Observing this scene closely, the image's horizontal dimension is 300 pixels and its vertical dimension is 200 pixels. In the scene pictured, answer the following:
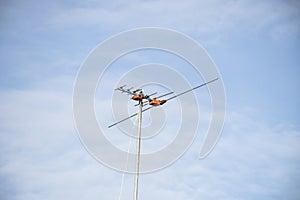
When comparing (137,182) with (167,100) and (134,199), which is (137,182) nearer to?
(134,199)

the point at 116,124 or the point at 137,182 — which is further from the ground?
the point at 116,124

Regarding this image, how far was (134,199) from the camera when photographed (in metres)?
39.0

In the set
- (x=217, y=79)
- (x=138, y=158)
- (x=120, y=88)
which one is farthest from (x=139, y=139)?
(x=217, y=79)

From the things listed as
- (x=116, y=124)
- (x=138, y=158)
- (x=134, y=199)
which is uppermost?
(x=116, y=124)

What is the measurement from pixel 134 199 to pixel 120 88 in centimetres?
898

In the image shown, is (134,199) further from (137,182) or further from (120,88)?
(120,88)

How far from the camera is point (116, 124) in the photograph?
43.7 metres

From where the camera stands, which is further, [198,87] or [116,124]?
[116,124]

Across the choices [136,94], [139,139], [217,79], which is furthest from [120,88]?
[217,79]

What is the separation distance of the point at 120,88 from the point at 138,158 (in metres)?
5.99

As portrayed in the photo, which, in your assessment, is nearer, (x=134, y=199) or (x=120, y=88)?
(x=134, y=199)

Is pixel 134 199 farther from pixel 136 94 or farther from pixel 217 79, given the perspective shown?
pixel 217 79

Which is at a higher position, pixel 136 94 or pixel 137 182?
pixel 136 94

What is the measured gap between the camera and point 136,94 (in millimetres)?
42312
